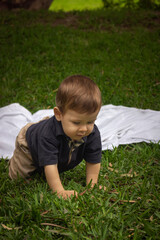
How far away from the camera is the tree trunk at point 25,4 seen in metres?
7.73

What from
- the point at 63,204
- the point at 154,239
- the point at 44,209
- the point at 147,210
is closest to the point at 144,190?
the point at 147,210

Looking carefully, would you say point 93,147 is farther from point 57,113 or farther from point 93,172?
point 57,113

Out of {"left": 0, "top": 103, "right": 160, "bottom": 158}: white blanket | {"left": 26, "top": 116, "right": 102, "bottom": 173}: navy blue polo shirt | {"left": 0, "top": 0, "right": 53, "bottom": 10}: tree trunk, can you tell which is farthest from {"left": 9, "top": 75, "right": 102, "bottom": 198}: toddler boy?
{"left": 0, "top": 0, "right": 53, "bottom": 10}: tree trunk

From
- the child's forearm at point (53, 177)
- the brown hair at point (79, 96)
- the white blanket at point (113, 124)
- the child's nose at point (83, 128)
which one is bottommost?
the white blanket at point (113, 124)

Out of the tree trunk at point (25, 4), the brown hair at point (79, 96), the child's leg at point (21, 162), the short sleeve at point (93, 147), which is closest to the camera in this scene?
the brown hair at point (79, 96)

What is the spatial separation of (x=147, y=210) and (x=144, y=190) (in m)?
0.26

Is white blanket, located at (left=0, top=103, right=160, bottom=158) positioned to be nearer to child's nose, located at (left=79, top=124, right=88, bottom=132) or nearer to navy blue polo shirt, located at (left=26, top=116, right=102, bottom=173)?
navy blue polo shirt, located at (left=26, top=116, right=102, bottom=173)

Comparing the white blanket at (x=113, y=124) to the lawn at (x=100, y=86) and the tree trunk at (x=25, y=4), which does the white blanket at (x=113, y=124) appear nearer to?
the lawn at (x=100, y=86)

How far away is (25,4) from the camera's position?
26.3 ft

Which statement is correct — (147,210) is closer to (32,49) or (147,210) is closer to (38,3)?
(32,49)

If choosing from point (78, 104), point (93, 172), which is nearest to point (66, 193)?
point (93, 172)

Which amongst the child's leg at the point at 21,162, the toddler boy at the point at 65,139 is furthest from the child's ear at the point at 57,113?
the child's leg at the point at 21,162

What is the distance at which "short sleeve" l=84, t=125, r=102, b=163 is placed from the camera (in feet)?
6.97

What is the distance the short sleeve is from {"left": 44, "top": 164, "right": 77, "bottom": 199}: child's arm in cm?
33
